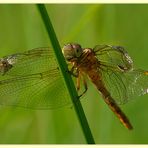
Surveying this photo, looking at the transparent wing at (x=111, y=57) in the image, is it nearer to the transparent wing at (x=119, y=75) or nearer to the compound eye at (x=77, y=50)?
the transparent wing at (x=119, y=75)

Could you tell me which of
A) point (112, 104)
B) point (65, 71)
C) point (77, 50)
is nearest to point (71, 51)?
point (77, 50)

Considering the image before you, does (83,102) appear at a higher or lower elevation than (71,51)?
lower

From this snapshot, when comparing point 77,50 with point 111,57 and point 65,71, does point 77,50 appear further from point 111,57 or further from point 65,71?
point 65,71

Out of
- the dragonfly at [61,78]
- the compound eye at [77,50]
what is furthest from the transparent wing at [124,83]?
the compound eye at [77,50]

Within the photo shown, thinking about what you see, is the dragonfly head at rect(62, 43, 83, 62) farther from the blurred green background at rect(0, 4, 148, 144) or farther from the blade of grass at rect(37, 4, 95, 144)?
the blade of grass at rect(37, 4, 95, 144)

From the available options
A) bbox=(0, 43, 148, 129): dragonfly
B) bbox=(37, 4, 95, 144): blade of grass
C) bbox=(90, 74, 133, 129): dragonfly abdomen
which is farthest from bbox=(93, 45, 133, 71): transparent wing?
bbox=(37, 4, 95, 144): blade of grass

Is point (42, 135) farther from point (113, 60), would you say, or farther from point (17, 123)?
point (113, 60)
